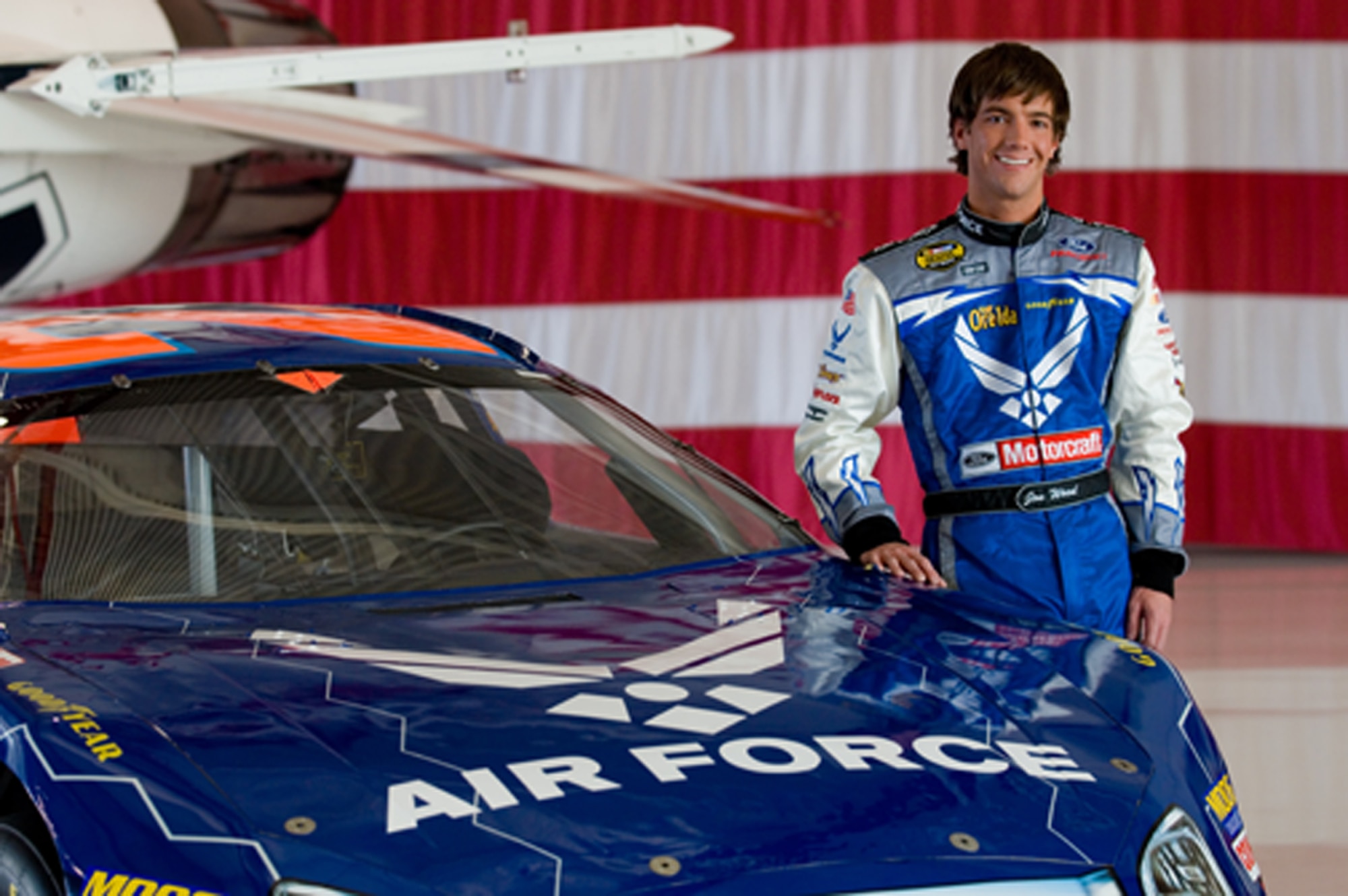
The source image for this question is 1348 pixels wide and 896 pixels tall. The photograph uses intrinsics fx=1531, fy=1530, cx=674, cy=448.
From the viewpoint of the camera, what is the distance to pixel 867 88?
5.31m

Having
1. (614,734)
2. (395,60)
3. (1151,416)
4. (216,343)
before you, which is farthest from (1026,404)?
(395,60)

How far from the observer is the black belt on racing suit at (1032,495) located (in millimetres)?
1962

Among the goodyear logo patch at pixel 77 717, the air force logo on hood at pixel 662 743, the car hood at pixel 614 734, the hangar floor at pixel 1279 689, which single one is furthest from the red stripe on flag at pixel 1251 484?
the goodyear logo patch at pixel 77 717

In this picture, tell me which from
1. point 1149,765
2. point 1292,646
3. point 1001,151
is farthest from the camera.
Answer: point 1292,646

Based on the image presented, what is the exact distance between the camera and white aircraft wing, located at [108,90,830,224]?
4051 mm

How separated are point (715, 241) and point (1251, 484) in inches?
80.0

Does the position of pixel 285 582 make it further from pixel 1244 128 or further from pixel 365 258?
pixel 1244 128

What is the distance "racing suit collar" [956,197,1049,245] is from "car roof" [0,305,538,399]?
2.05 feet

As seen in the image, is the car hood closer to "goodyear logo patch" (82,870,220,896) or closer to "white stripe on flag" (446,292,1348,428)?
"goodyear logo patch" (82,870,220,896)

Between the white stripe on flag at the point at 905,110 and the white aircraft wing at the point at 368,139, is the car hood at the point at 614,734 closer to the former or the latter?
the white aircraft wing at the point at 368,139

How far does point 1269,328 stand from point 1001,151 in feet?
12.2

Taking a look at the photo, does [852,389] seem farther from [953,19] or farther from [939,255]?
[953,19]

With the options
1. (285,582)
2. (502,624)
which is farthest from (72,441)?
(502,624)

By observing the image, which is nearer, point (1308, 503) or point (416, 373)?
point (416, 373)
